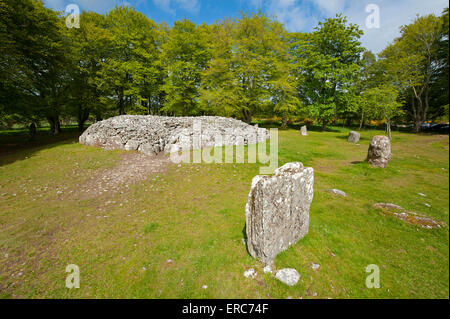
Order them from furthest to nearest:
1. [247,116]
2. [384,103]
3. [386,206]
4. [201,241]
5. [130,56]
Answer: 1. [247,116]
2. [130,56]
3. [384,103]
4. [386,206]
5. [201,241]

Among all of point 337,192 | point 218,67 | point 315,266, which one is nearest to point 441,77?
point 218,67

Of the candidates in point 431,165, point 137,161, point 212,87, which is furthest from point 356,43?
point 137,161

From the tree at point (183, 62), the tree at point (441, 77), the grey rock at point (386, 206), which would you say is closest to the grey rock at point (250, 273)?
the grey rock at point (386, 206)

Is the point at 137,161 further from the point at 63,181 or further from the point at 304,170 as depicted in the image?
the point at 304,170

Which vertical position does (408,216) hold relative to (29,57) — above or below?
below

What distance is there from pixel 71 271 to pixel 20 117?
22859mm

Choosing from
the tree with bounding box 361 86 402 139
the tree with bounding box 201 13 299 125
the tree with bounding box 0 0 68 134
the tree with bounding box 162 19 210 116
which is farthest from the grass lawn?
the tree with bounding box 162 19 210 116

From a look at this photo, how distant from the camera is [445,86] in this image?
27.7 m

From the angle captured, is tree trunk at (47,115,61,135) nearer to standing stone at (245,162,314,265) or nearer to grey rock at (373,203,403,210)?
standing stone at (245,162,314,265)

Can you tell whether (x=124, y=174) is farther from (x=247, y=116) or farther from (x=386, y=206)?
(x=247, y=116)

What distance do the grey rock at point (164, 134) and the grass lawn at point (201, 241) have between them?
5.67 meters

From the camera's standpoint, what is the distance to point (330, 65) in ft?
93.0

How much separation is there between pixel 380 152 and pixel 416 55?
1123 inches

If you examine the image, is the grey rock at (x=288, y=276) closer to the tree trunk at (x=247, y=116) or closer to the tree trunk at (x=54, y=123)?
the tree trunk at (x=247, y=116)
